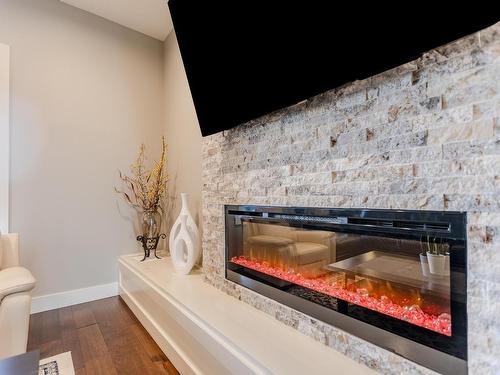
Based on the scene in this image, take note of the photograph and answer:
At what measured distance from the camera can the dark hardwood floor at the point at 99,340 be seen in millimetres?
1725

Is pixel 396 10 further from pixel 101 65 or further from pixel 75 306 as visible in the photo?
pixel 75 306

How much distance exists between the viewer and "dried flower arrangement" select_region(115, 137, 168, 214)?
9.53 ft

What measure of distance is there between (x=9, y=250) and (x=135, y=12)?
2446 mm

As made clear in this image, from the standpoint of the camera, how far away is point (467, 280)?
2.75 ft

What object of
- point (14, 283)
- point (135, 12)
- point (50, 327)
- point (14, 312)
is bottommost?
point (50, 327)

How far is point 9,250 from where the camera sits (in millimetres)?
2117

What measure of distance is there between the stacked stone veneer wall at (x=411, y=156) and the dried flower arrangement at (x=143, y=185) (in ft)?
5.66

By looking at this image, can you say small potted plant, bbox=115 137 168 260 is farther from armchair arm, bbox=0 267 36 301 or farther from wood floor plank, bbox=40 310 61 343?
armchair arm, bbox=0 267 36 301

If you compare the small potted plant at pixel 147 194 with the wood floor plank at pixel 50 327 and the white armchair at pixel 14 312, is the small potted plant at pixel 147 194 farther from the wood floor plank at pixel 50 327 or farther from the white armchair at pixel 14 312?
the white armchair at pixel 14 312

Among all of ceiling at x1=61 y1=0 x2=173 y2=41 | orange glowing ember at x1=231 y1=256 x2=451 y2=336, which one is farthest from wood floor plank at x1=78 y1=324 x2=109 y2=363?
ceiling at x1=61 y1=0 x2=173 y2=41

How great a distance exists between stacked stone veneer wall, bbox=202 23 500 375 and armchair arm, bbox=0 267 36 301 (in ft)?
4.66

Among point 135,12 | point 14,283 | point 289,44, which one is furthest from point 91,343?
point 135,12

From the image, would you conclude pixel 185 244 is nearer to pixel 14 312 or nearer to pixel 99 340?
pixel 99 340

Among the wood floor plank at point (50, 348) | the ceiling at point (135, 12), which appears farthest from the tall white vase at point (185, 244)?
the ceiling at point (135, 12)
